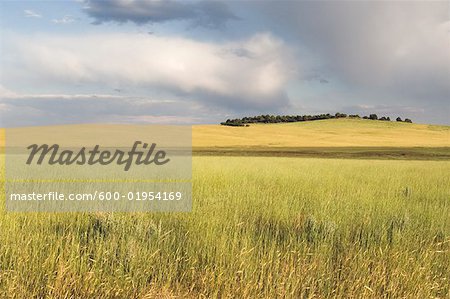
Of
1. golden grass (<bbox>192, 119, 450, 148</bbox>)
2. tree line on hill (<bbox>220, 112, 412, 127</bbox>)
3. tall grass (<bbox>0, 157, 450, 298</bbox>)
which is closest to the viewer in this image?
tall grass (<bbox>0, 157, 450, 298</bbox>)

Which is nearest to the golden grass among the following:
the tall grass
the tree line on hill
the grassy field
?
the tree line on hill

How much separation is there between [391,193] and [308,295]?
8.16m

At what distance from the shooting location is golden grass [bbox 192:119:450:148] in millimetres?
63781

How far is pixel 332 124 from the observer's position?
10112 centimetres

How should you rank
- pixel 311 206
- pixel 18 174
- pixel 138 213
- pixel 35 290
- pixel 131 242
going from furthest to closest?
pixel 18 174 < pixel 311 206 < pixel 138 213 < pixel 131 242 < pixel 35 290

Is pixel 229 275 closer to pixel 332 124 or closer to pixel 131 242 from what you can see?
pixel 131 242

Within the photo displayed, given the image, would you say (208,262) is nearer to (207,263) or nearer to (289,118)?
(207,263)

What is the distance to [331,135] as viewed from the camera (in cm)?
7975

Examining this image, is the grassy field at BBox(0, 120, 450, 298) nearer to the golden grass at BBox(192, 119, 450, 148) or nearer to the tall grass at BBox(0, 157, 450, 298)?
Result: the tall grass at BBox(0, 157, 450, 298)

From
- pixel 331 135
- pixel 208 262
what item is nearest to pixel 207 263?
pixel 208 262

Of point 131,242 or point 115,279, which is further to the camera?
point 131,242

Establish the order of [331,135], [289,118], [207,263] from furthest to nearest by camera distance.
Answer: [289,118]
[331,135]
[207,263]

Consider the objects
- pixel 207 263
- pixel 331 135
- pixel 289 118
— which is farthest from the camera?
pixel 289 118

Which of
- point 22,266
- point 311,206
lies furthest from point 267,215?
point 22,266
